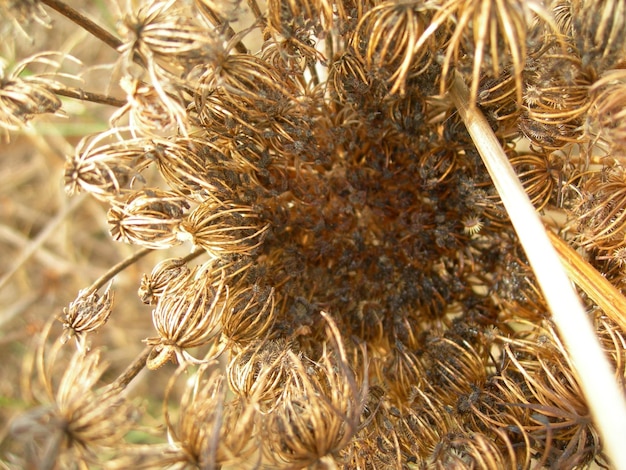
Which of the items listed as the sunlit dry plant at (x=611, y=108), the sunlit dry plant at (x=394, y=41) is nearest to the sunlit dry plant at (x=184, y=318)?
the sunlit dry plant at (x=394, y=41)

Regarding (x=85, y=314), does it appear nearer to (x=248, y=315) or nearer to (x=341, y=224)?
(x=248, y=315)

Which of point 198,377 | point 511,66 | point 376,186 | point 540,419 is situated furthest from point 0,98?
point 540,419

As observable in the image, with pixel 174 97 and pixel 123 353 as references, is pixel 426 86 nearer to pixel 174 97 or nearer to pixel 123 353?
pixel 174 97

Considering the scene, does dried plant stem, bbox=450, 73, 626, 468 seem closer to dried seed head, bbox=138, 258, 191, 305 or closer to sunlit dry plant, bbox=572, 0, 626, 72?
sunlit dry plant, bbox=572, 0, 626, 72

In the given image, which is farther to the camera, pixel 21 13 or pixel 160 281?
pixel 160 281

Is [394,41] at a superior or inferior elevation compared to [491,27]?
superior

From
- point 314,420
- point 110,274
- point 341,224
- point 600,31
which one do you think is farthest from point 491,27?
point 110,274

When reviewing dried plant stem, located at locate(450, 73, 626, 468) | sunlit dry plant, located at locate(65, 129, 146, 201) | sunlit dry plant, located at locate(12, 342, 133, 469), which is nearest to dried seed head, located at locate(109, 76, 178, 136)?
sunlit dry plant, located at locate(65, 129, 146, 201)
